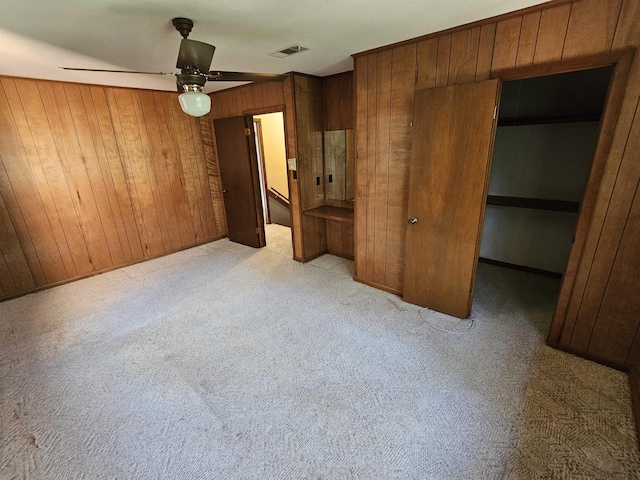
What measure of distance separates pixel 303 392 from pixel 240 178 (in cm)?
338

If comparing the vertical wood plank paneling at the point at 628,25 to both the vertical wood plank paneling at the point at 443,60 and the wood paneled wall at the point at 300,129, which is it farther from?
the wood paneled wall at the point at 300,129

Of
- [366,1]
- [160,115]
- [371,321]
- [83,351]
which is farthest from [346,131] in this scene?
[83,351]

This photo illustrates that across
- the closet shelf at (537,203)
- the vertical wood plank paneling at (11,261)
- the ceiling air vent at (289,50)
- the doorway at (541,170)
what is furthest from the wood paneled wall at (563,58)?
the vertical wood plank paneling at (11,261)

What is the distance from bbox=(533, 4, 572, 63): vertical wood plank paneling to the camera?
1.77 m

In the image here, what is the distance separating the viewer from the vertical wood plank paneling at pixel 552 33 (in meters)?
1.77

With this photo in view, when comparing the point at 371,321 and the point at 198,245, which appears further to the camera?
the point at 198,245

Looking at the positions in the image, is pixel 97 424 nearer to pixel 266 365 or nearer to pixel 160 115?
pixel 266 365

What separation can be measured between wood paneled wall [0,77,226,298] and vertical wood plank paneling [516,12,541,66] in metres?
4.18

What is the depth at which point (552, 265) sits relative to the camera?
3291 mm

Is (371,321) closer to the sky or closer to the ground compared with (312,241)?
closer to the ground

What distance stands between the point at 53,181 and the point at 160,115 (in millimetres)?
1558

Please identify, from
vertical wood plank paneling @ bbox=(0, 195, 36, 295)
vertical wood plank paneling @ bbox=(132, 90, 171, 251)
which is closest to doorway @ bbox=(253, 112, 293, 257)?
vertical wood plank paneling @ bbox=(132, 90, 171, 251)

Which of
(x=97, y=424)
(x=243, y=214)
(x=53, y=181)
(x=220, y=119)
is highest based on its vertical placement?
(x=220, y=119)

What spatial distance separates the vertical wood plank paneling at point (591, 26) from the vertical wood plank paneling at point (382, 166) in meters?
1.23
